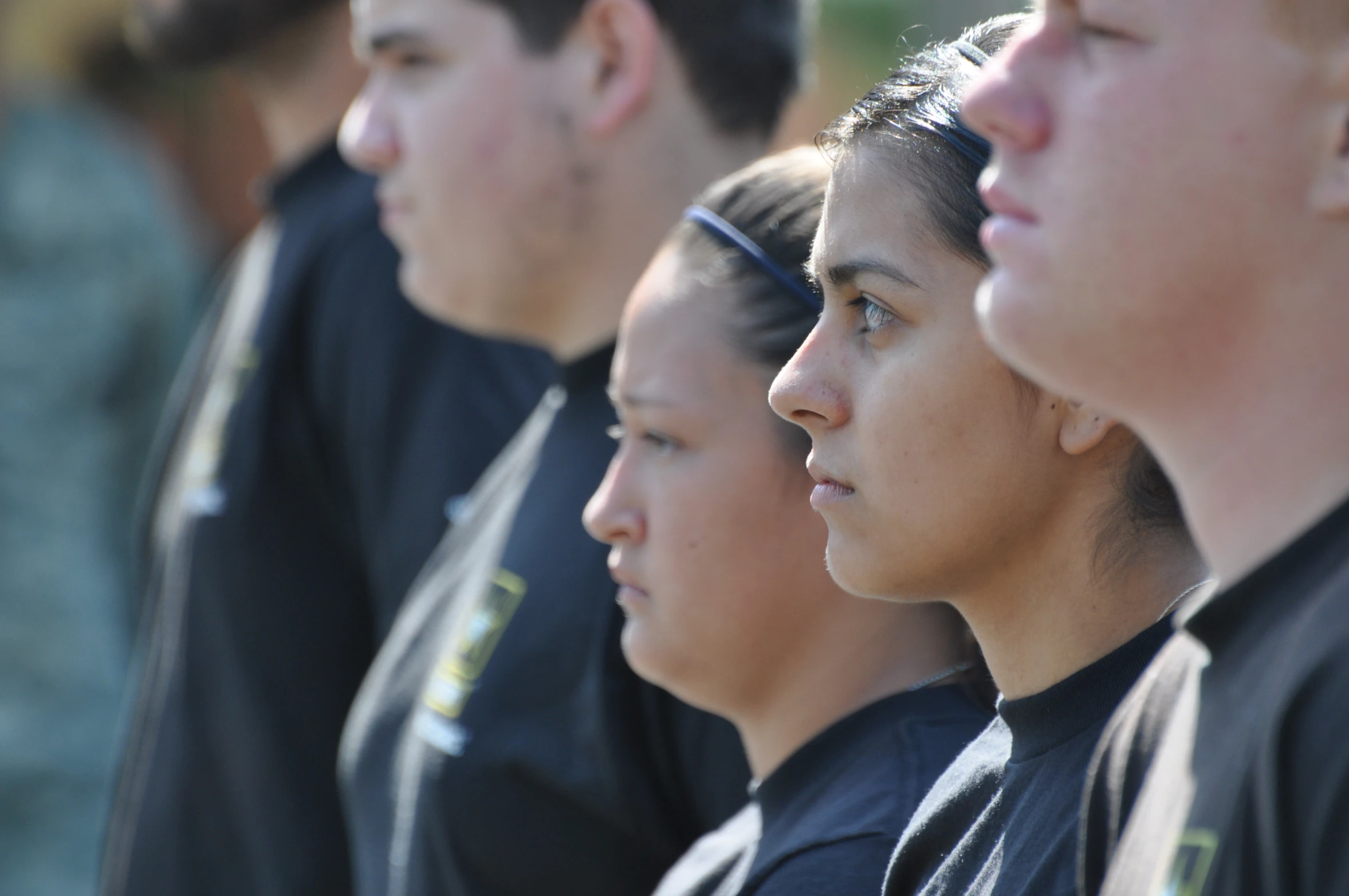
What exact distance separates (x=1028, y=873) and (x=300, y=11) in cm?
287

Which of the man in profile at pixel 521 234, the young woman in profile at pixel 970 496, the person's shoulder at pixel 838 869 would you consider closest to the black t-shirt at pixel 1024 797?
the young woman in profile at pixel 970 496

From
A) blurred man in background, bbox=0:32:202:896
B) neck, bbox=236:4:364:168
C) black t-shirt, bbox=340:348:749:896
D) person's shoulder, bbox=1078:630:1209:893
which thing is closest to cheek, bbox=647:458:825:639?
black t-shirt, bbox=340:348:749:896

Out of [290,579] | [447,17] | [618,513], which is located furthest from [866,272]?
[290,579]

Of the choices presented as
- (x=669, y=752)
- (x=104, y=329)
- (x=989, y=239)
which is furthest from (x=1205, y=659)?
(x=104, y=329)

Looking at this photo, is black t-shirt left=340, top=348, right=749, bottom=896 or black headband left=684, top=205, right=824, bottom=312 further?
black t-shirt left=340, top=348, right=749, bottom=896

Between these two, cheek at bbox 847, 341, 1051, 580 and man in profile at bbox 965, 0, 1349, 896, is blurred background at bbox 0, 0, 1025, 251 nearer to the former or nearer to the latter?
cheek at bbox 847, 341, 1051, 580

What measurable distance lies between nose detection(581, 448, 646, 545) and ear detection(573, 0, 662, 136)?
2.76 feet

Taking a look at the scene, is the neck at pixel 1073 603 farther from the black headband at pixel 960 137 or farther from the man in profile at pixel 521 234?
the man in profile at pixel 521 234

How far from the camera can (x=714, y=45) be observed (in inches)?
108

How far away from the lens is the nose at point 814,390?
148 cm

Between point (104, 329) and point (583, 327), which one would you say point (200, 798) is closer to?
point (583, 327)

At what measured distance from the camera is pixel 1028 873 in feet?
4.27

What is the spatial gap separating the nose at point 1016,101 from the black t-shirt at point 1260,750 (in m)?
0.30

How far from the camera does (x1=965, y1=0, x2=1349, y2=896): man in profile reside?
0.97 meters
